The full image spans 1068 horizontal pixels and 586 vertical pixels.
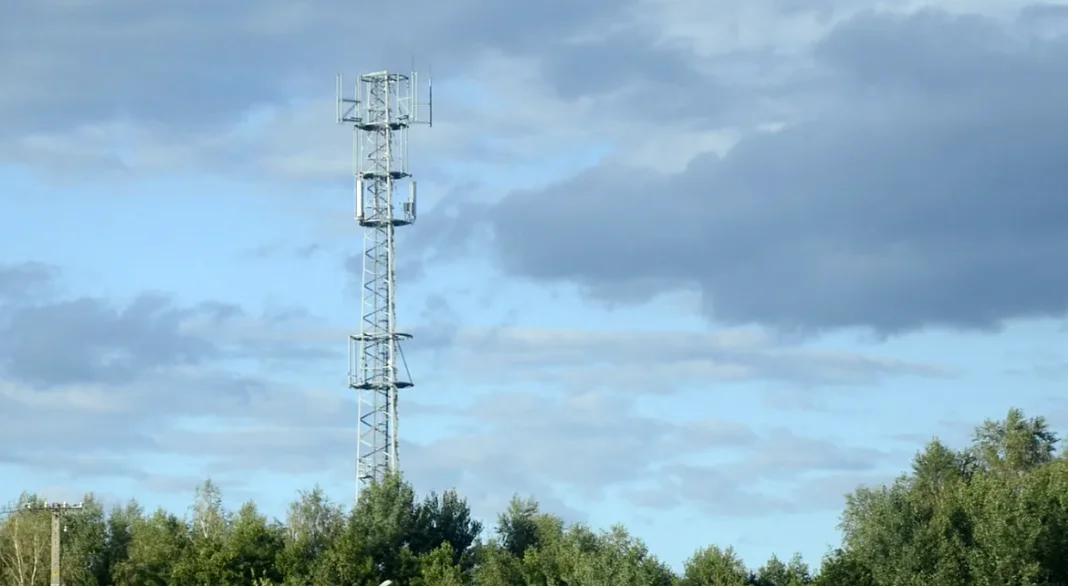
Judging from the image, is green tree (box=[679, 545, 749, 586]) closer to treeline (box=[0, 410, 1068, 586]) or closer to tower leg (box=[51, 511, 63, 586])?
treeline (box=[0, 410, 1068, 586])

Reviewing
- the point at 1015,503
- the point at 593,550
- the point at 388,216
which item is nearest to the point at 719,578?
the point at 593,550

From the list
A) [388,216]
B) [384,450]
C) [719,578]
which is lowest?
[719,578]

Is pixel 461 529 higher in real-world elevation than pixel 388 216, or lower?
lower

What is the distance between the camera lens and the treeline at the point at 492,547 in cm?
10831

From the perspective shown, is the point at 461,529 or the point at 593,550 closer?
the point at 593,550

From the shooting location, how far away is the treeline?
108312mm

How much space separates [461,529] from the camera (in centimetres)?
12600

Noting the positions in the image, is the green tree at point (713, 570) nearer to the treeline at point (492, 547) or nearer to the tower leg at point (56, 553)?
the treeline at point (492, 547)

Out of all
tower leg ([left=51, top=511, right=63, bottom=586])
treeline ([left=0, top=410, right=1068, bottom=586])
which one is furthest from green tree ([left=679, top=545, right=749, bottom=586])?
tower leg ([left=51, top=511, right=63, bottom=586])

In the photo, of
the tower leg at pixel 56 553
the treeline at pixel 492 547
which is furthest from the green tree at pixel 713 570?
the tower leg at pixel 56 553

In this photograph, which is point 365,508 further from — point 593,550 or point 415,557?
point 593,550

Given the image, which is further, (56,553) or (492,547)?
(492,547)

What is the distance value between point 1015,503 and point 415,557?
36332 mm

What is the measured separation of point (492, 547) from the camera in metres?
119
